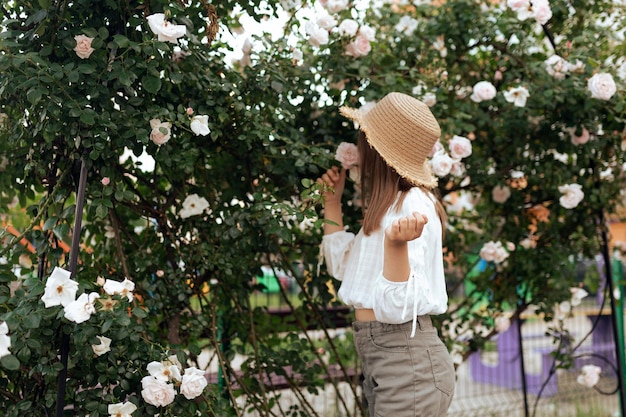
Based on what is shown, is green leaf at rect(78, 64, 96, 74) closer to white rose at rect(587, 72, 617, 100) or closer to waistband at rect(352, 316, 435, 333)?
waistband at rect(352, 316, 435, 333)

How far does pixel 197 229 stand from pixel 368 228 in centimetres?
68

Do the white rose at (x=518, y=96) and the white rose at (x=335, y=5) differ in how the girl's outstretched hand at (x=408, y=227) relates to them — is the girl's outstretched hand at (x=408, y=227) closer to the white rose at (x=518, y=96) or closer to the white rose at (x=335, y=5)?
the white rose at (x=335, y=5)

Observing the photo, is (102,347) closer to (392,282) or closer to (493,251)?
(392,282)

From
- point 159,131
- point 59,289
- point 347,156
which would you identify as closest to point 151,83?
point 159,131

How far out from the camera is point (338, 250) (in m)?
2.26

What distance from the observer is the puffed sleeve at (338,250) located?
2.26 meters

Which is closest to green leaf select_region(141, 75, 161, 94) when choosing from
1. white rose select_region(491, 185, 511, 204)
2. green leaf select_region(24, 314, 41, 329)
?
green leaf select_region(24, 314, 41, 329)

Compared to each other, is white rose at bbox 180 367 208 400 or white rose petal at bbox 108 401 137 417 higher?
white rose at bbox 180 367 208 400

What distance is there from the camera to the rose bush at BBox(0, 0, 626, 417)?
75.0 inches

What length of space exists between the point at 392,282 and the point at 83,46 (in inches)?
43.7

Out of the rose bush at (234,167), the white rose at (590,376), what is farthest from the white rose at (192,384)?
the white rose at (590,376)

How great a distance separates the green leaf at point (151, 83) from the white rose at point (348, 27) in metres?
0.87

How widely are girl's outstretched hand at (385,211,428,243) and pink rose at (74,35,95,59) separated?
3.33 ft

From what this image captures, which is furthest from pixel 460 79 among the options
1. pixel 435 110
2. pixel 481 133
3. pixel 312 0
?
pixel 312 0
